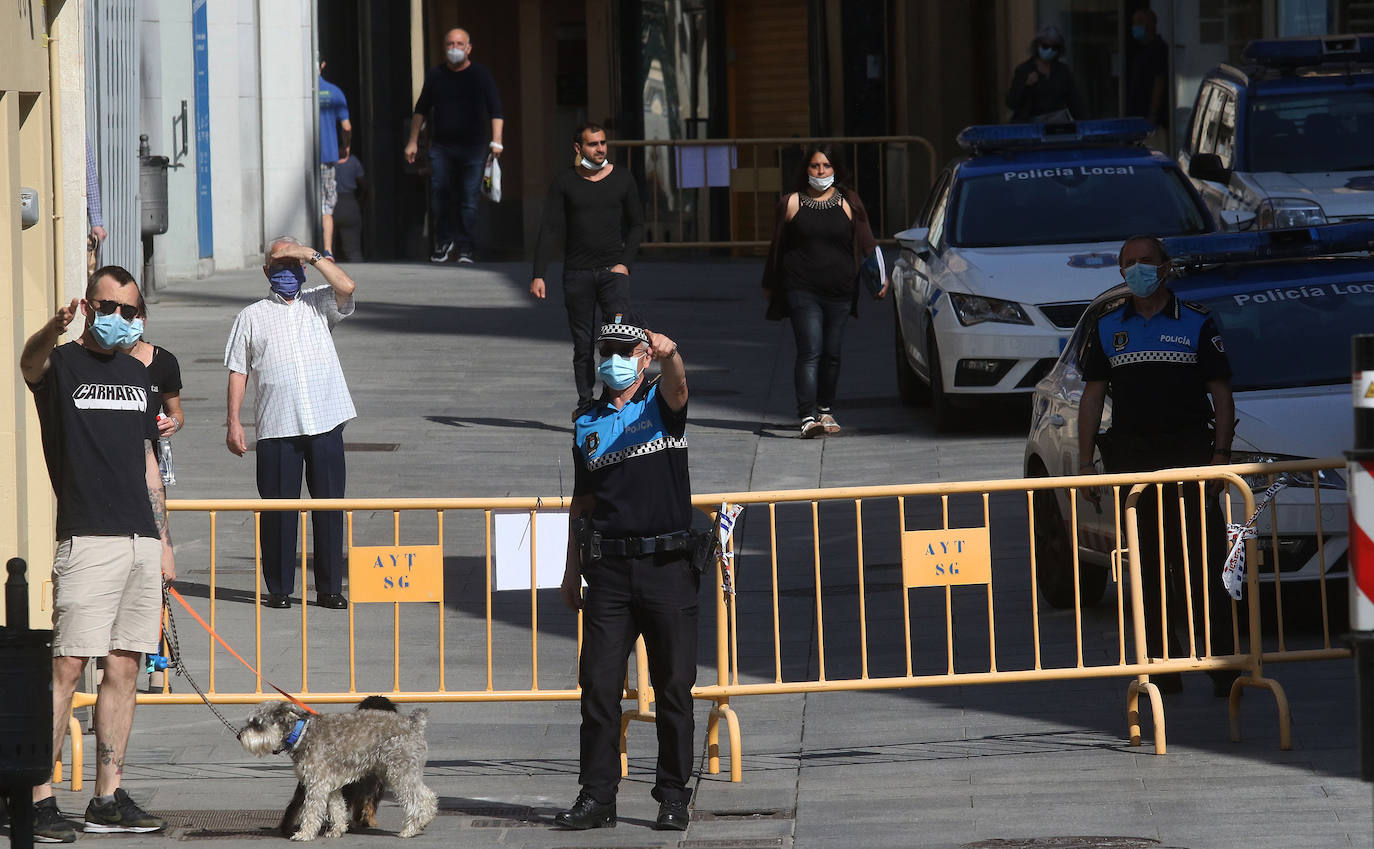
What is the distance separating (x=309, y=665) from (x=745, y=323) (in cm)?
1136

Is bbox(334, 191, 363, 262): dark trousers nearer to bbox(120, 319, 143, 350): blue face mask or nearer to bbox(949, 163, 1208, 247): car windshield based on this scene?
bbox(949, 163, 1208, 247): car windshield

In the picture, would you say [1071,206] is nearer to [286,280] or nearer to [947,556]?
[286,280]

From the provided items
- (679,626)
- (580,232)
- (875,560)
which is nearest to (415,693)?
(679,626)

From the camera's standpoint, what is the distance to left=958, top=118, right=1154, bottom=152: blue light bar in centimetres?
1675

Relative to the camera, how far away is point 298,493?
11547 mm

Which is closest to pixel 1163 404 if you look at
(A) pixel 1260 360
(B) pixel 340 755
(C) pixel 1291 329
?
(A) pixel 1260 360

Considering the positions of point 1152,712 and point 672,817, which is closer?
point 672,817

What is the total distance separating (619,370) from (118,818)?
2329 mm

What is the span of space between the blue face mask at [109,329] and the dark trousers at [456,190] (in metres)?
17.5

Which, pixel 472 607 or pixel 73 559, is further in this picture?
pixel 472 607

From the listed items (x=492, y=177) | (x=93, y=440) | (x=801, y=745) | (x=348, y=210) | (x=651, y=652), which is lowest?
(x=801, y=745)

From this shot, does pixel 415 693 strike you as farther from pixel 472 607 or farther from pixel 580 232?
pixel 580 232

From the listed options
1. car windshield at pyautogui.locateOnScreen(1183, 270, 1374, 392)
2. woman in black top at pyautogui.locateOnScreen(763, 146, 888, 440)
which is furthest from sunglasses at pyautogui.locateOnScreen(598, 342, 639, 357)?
woman in black top at pyautogui.locateOnScreen(763, 146, 888, 440)

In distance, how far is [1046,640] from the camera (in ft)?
34.1
